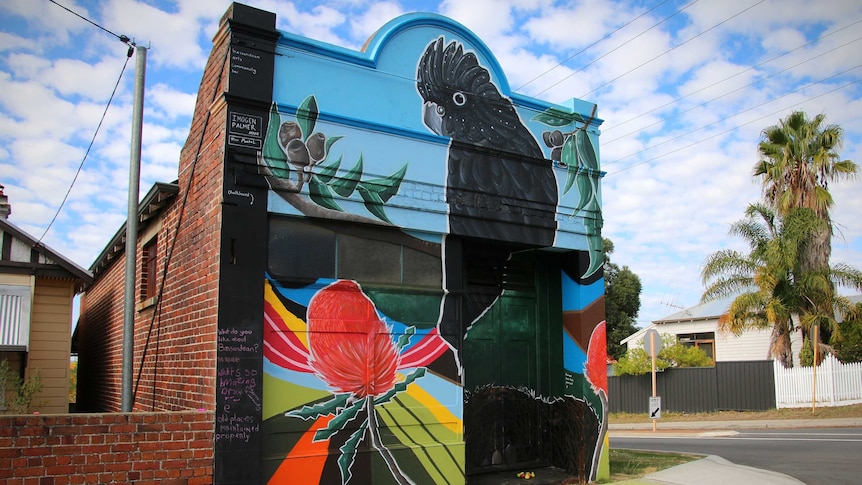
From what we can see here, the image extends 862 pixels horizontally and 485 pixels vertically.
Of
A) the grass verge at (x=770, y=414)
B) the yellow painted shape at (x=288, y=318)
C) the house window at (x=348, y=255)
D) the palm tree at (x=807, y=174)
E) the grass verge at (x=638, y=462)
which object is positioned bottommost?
the grass verge at (x=770, y=414)

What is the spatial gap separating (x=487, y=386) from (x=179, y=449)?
4821 mm

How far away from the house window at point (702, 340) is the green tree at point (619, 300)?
39.1 feet

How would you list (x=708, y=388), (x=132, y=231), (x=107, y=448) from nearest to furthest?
(x=107, y=448)
(x=132, y=231)
(x=708, y=388)

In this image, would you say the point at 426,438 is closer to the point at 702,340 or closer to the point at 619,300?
the point at 702,340

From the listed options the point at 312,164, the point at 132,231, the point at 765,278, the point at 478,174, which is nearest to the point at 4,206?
the point at 132,231

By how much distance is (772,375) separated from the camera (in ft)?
79.9

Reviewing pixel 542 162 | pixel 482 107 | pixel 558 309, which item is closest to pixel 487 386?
pixel 558 309

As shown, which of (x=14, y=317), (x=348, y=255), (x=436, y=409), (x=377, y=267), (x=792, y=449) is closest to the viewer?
(x=348, y=255)

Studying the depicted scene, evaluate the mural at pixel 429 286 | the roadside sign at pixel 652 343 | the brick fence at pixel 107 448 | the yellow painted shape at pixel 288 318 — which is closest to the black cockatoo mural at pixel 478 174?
the mural at pixel 429 286

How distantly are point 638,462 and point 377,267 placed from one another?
6356 mm

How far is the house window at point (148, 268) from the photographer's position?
33.6 feet

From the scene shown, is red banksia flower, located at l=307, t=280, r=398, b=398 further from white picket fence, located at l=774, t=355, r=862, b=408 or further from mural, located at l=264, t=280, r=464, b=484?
white picket fence, located at l=774, t=355, r=862, b=408

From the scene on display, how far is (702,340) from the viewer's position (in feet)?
115

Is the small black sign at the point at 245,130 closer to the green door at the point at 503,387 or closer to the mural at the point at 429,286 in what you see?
the mural at the point at 429,286
